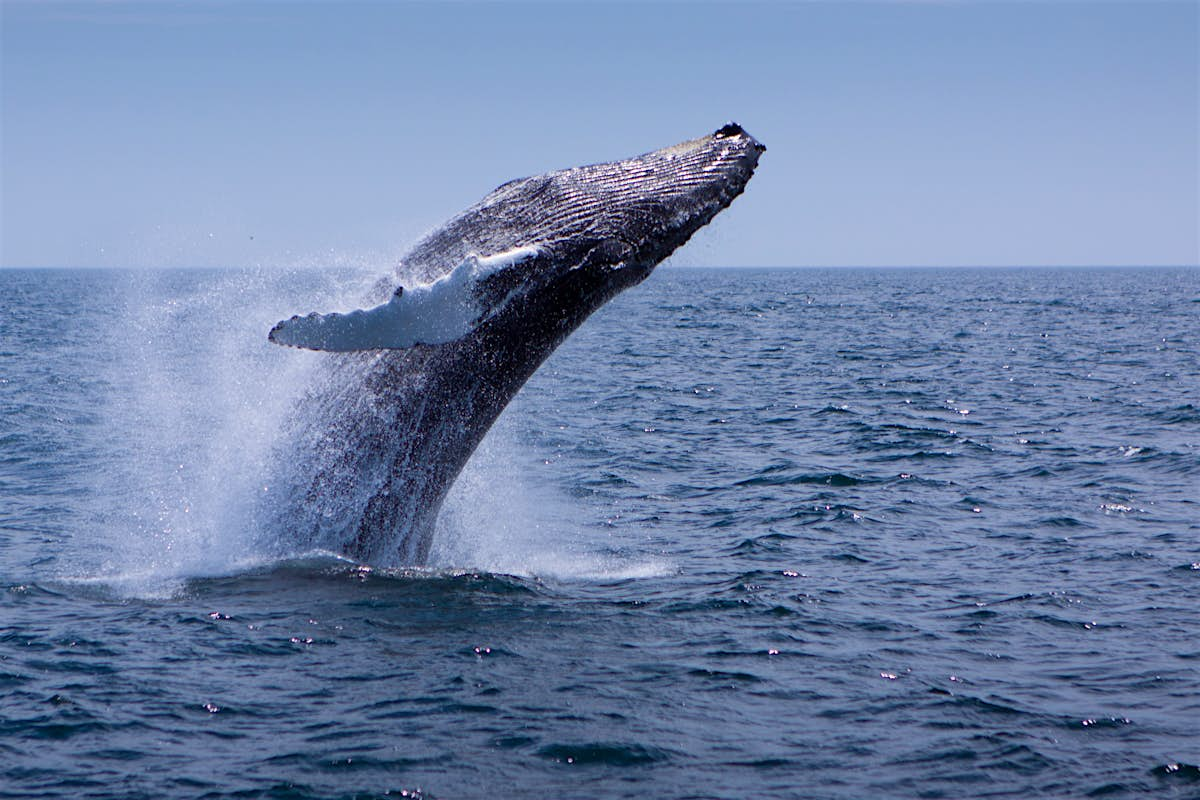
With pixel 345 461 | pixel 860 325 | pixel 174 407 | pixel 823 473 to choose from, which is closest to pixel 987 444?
pixel 823 473

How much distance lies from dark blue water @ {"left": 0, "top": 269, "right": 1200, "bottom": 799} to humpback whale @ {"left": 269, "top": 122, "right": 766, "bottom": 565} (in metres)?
0.40

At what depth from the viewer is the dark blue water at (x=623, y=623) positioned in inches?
248

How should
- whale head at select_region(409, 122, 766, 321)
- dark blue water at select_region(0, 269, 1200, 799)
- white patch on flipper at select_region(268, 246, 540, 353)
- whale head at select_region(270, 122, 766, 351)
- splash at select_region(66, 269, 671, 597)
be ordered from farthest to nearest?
splash at select_region(66, 269, 671, 597)
whale head at select_region(409, 122, 766, 321)
whale head at select_region(270, 122, 766, 351)
white patch on flipper at select_region(268, 246, 540, 353)
dark blue water at select_region(0, 269, 1200, 799)

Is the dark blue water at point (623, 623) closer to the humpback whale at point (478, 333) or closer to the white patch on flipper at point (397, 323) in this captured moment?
the humpback whale at point (478, 333)

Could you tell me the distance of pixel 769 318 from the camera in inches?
2544

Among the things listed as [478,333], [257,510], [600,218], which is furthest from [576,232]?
[257,510]

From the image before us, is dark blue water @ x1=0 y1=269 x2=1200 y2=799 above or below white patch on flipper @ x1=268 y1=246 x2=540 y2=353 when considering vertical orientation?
below

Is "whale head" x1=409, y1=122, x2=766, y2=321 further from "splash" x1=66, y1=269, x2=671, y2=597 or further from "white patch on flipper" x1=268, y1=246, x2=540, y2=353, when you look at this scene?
"splash" x1=66, y1=269, x2=671, y2=597

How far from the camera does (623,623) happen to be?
866 cm

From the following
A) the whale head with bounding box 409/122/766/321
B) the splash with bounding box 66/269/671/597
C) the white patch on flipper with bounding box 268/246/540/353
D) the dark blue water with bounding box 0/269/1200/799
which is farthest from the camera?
the splash with bounding box 66/269/671/597

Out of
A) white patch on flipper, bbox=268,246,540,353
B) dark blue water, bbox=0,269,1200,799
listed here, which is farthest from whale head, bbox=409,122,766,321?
dark blue water, bbox=0,269,1200,799

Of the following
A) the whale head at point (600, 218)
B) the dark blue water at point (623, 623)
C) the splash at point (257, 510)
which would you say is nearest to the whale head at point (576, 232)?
the whale head at point (600, 218)

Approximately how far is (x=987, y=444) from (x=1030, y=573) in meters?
8.11

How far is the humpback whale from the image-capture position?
821 cm
